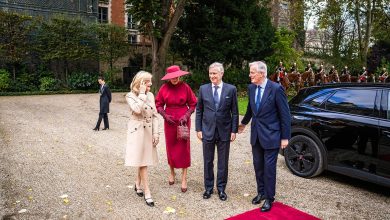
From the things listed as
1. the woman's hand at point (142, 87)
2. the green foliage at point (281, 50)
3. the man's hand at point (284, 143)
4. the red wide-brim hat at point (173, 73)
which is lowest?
the man's hand at point (284, 143)

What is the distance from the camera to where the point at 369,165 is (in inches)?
210

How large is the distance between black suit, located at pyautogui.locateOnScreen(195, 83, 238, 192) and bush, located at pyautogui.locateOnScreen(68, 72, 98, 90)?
22289 millimetres

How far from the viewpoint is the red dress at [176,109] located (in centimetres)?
565

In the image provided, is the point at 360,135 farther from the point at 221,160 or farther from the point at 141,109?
the point at 141,109

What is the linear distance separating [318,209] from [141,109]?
288 cm

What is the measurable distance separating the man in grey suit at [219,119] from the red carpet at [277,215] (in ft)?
2.07

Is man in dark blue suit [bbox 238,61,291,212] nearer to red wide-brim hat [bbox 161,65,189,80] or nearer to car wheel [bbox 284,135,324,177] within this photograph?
red wide-brim hat [bbox 161,65,189,80]

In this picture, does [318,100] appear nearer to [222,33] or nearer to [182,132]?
[182,132]

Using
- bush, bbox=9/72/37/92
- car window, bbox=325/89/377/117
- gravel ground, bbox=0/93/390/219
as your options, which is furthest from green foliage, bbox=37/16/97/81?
car window, bbox=325/89/377/117

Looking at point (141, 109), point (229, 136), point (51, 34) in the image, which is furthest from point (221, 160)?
point (51, 34)

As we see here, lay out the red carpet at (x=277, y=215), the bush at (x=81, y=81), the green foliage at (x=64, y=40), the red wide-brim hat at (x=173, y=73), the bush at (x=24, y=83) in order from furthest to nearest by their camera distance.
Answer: the bush at (x=81, y=81) → the green foliage at (x=64, y=40) → the bush at (x=24, y=83) → the red wide-brim hat at (x=173, y=73) → the red carpet at (x=277, y=215)

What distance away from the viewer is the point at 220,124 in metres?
5.23

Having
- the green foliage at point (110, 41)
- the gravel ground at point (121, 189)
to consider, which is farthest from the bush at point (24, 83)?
the gravel ground at point (121, 189)

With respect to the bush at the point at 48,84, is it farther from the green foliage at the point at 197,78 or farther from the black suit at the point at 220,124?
the black suit at the point at 220,124
